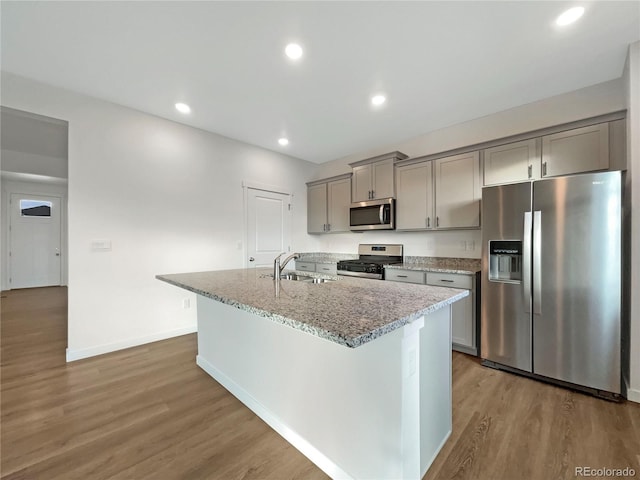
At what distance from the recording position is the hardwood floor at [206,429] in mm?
1379

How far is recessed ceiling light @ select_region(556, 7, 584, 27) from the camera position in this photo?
165 centimetres

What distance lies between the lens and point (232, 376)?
6.86 ft

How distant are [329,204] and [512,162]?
102 inches

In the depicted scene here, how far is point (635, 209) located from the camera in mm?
1928

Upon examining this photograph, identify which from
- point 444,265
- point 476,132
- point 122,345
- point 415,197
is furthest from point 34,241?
point 476,132

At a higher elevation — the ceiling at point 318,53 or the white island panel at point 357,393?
the ceiling at point 318,53

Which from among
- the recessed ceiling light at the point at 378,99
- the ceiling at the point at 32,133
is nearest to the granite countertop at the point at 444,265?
the recessed ceiling light at the point at 378,99

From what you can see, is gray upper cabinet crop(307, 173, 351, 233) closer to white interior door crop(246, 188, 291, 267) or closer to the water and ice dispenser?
white interior door crop(246, 188, 291, 267)

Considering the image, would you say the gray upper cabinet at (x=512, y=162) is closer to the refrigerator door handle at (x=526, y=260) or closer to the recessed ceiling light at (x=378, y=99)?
the refrigerator door handle at (x=526, y=260)

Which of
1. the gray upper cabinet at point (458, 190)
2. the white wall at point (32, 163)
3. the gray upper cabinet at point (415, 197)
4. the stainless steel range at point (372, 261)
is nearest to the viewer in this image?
the gray upper cabinet at point (458, 190)

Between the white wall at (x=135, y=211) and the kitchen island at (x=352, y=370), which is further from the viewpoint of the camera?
the white wall at (x=135, y=211)

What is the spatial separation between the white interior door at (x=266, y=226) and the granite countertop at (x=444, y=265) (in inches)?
74.8

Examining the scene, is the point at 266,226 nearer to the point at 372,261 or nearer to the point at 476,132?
the point at 372,261

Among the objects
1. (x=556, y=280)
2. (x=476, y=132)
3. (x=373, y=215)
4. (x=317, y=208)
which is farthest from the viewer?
(x=317, y=208)
